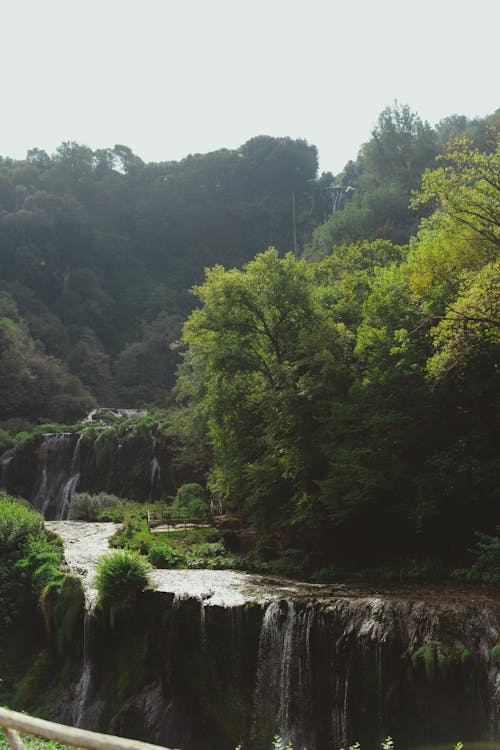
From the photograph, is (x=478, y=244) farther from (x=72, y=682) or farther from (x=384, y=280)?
(x=72, y=682)

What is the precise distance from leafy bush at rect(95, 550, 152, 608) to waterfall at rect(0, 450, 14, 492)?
23.0 m

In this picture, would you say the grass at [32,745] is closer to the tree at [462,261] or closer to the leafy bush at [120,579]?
the leafy bush at [120,579]

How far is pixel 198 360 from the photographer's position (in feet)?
84.6

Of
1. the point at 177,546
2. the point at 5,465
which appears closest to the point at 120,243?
the point at 5,465

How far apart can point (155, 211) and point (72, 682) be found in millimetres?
73417

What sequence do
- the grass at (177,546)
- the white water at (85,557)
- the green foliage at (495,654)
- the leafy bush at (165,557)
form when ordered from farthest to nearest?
the grass at (177,546) → the leafy bush at (165,557) → the white water at (85,557) → the green foliage at (495,654)

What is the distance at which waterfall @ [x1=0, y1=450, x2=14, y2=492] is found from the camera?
35062mm

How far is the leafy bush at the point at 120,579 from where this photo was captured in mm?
14062

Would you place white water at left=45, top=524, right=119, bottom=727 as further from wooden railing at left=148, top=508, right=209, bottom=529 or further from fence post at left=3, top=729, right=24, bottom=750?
fence post at left=3, top=729, right=24, bottom=750

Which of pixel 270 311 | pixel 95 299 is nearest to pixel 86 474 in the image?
pixel 270 311

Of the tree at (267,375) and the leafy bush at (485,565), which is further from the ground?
the tree at (267,375)

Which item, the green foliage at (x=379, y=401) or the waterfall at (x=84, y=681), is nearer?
the waterfall at (x=84, y=681)

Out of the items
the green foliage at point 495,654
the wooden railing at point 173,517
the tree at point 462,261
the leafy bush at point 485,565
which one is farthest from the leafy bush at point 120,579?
the wooden railing at point 173,517

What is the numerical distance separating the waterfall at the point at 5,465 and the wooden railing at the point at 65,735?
33661 mm
